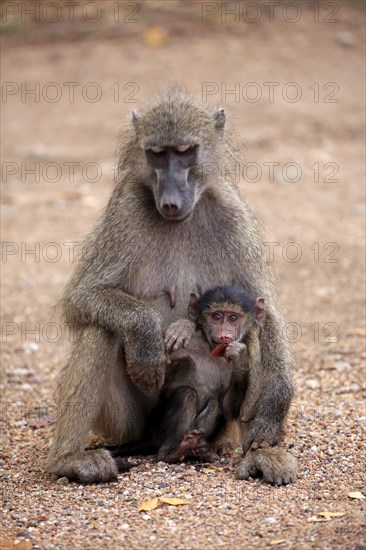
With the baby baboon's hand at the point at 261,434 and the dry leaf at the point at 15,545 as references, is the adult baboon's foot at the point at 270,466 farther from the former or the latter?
the dry leaf at the point at 15,545

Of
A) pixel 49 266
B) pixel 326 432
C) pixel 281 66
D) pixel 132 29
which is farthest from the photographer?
pixel 132 29

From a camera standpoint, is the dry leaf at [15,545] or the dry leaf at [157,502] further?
the dry leaf at [157,502]

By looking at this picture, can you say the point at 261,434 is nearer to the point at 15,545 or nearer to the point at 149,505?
the point at 149,505

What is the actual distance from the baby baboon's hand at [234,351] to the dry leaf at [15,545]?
1.25 meters

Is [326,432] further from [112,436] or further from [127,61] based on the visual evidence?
[127,61]

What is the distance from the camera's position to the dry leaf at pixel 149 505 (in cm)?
426

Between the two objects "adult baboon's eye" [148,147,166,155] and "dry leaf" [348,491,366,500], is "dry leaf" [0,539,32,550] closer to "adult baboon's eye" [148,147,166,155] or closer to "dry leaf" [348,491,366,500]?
"dry leaf" [348,491,366,500]

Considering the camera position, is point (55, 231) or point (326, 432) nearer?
point (326, 432)

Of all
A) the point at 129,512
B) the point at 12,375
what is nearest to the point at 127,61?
the point at 12,375

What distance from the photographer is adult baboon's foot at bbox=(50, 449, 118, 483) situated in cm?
462

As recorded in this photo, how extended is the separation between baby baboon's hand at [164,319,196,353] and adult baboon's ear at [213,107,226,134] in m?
1.11

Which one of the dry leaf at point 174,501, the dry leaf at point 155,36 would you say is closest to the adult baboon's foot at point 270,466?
the dry leaf at point 174,501

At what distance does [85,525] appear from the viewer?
4.13m

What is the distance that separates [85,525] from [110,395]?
0.88 metres
